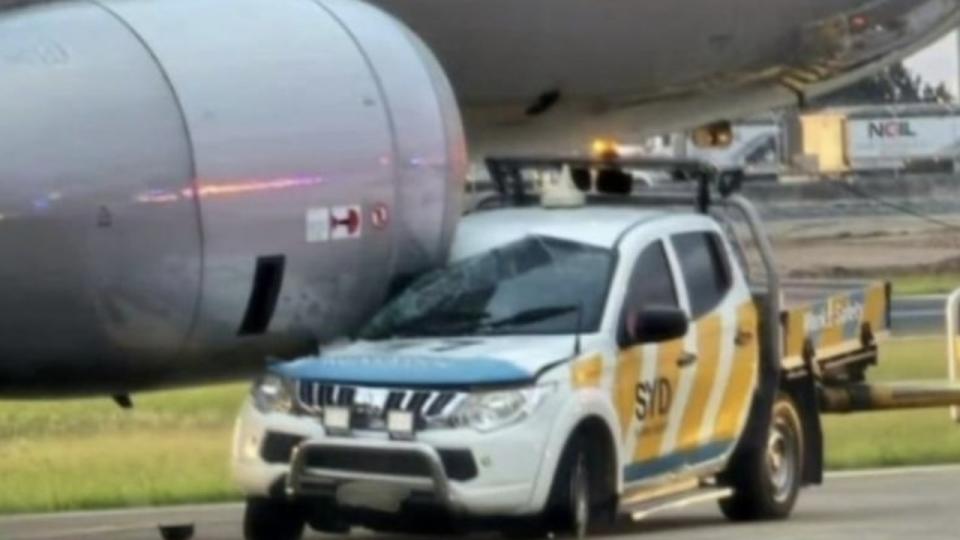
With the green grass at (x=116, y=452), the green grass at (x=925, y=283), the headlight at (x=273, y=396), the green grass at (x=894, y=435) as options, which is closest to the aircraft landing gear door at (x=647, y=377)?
the headlight at (x=273, y=396)

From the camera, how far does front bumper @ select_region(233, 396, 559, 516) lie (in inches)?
502

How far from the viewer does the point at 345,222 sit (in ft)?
44.5

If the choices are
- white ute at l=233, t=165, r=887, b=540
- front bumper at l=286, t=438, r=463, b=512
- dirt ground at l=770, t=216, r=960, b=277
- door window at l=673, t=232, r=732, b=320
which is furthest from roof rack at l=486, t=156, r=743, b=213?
dirt ground at l=770, t=216, r=960, b=277

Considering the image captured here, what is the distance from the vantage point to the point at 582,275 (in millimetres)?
14141

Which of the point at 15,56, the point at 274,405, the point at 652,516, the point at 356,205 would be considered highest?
the point at 15,56

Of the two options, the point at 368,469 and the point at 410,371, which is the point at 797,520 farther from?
the point at 368,469

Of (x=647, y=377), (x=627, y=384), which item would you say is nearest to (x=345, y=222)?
(x=627, y=384)

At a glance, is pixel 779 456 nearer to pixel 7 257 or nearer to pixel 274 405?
pixel 274 405

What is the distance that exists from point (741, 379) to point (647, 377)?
1.18 m

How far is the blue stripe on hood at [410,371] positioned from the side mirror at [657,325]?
910 mm

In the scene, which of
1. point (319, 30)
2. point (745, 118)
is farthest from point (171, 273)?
point (745, 118)

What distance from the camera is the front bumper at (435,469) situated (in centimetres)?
1274

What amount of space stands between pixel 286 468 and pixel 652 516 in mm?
3598

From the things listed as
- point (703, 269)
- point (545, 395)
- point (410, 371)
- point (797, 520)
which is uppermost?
point (703, 269)
